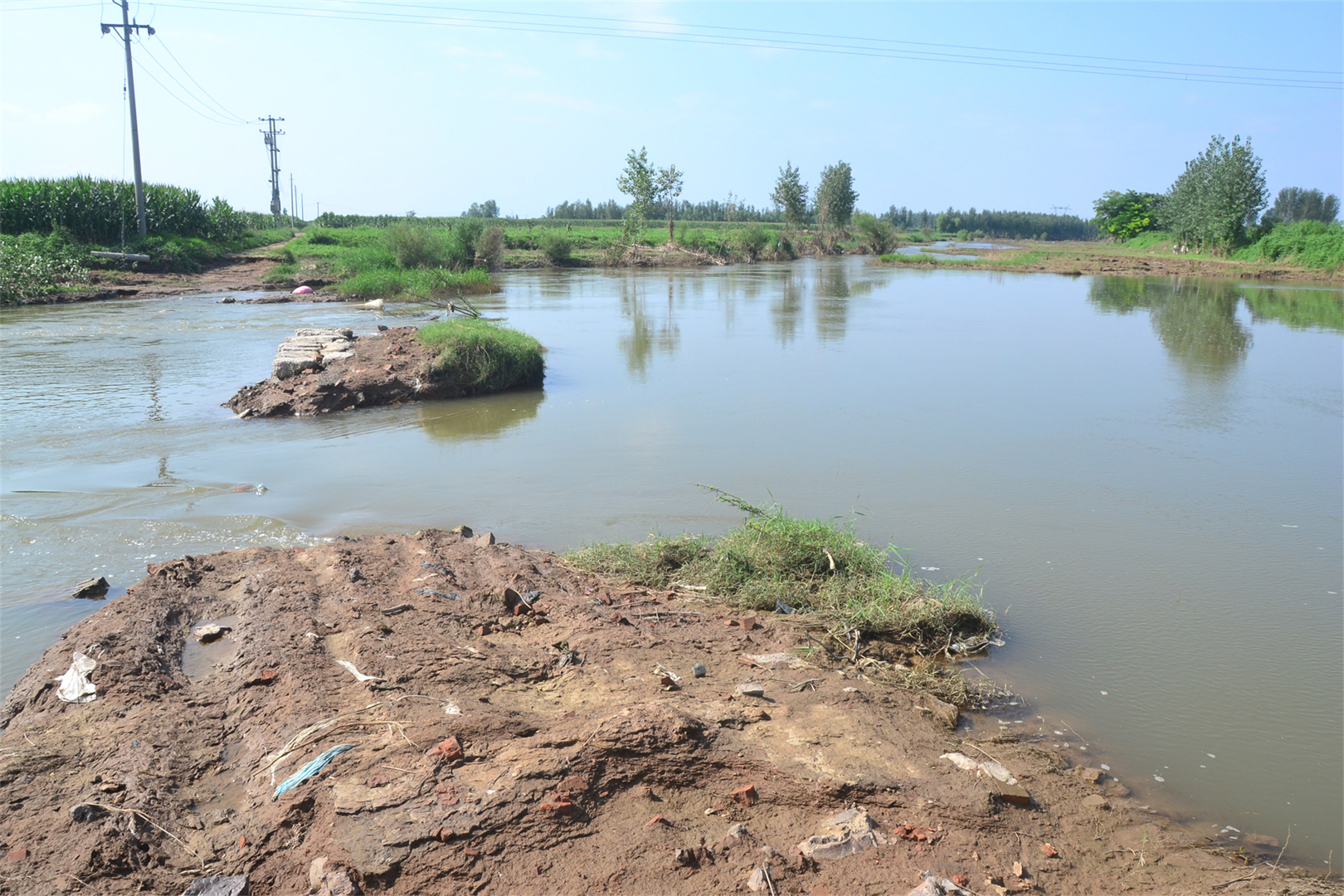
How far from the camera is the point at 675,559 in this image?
5344mm

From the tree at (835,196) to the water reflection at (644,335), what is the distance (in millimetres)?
42625

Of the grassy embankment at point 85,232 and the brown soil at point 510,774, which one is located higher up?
the grassy embankment at point 85,232

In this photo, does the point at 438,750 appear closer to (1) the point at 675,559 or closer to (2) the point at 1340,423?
(1) the point at 675,559

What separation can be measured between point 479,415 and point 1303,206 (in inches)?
3551

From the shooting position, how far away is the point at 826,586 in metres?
4.87

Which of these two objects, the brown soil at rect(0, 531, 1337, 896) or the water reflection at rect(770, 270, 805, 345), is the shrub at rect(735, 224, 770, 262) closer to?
the water reflection at rect(770, 270, 805, 345)

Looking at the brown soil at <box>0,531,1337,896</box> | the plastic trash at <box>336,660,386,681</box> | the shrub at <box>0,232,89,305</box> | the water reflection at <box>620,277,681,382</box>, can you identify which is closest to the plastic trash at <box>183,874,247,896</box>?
the brown soil at <box>0,531,1337,896</box>

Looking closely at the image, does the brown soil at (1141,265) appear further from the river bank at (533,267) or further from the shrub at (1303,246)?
the shrub at (1303,246)

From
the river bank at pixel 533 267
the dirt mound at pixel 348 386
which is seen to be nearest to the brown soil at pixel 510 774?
Result: the dirt mound at pixel 348 386

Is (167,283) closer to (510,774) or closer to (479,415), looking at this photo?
(479,415)

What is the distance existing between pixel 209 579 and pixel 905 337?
14.5m

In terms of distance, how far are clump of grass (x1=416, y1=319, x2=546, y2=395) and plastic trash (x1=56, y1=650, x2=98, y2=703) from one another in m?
7.33

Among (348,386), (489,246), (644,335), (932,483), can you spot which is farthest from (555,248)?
(932,483)

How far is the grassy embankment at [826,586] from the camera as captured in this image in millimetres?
4391
